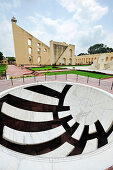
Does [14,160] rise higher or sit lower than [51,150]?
higher

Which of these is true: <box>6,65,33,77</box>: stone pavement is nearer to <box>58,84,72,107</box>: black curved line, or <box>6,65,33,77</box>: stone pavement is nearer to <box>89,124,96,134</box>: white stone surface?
<box>58,84,72,107</box>: black curved line

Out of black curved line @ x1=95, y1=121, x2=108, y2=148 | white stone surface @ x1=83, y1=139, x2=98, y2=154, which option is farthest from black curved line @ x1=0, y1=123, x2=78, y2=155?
black curved line @ x1=95, y1=121, x2=108, y2=148

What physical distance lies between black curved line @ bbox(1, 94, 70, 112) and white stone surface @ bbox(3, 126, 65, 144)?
1560mm

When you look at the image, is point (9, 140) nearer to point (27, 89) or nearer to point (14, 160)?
point (14, 160)

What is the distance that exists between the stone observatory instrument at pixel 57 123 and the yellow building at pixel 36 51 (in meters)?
30.2

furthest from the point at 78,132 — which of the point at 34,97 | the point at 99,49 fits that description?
the point at 99,49

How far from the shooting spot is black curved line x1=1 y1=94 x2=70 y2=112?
538 centimetres

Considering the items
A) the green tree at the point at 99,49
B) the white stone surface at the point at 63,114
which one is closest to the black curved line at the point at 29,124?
the white stone surface at the point at 63,114

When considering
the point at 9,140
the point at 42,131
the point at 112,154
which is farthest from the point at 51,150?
the point at 112,154

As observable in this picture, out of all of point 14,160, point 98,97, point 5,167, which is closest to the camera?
point 5,167

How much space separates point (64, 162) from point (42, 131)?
3.10 meters

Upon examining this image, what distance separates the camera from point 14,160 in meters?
2.08

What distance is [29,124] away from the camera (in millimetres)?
5160

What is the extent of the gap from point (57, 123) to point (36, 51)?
34077 millimetres
